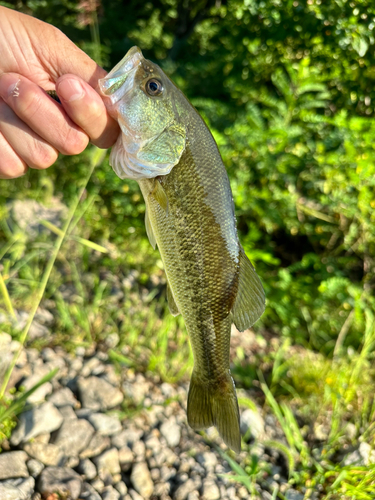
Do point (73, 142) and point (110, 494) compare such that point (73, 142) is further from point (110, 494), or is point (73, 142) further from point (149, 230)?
point (110, 494)

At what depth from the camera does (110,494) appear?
7.20 feet

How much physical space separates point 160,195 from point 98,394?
171 centimetres

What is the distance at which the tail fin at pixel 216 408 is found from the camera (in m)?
1.70

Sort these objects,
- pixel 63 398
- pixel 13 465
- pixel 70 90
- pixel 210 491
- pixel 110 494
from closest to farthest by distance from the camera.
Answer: pixel 70 90, pixel 13 465, pixel 110 494, pixel 210 491, pixel 63 398

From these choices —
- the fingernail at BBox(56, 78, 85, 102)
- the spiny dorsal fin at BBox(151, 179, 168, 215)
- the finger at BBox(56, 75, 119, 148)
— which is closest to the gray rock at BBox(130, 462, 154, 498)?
the spiny dorsal fin at BBox(151, 179, 168, 215)

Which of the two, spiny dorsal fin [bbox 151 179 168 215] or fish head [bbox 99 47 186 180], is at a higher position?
fish head [bbox 99 47 186 180]

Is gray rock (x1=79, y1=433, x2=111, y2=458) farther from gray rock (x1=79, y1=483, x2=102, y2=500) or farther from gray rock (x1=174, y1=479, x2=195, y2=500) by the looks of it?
gray rock (x1=174, y1=479, x2=195, y2=500)

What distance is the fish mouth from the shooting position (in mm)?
1541

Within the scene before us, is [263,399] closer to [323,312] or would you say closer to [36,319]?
[323,312]

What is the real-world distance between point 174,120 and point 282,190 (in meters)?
2.47

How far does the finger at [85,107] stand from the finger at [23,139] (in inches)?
8.0

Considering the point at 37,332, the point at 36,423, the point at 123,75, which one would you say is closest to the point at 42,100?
the point at 123,75

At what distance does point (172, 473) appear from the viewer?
2494 millimetres

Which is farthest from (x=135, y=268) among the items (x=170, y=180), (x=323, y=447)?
(x=170, y=180)
